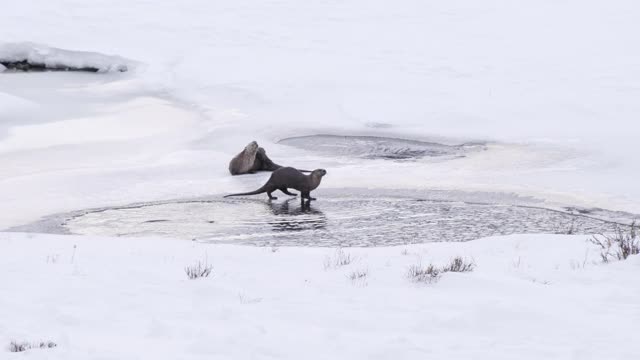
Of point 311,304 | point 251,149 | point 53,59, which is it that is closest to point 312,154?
point 251,149

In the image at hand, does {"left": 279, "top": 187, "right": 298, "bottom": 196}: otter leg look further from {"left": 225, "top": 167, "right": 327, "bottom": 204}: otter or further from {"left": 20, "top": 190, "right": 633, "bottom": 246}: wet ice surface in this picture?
{"left": 20, "top": 190, "right": 633, "bottom": 246}: wet ice surface

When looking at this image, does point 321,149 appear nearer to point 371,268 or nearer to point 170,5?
point 371,268

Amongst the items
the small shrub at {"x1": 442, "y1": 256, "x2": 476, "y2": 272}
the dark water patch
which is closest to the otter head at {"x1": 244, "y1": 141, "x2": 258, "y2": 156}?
the small shrub at {"x1": 442, "y1": 256, "x2": 476, "y2": 272}

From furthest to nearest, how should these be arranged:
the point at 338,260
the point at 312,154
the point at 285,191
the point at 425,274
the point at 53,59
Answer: the point at 53,59
the point at 312,154
the point at 285,191
the point at 338,260
the point at 425,274

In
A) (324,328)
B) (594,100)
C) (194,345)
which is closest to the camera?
(194,345)

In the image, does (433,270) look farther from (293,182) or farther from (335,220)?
(293,182)

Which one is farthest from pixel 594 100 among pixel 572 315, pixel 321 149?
pixel 572 315

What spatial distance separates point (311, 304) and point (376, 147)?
10.3 meters

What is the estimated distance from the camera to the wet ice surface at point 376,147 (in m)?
17.6

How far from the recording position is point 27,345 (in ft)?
21.9

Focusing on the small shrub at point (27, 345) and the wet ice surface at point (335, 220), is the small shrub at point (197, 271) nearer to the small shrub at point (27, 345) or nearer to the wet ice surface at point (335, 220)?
the small shrub at point (27, 345)

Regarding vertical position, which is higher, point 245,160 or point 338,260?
point 245,160

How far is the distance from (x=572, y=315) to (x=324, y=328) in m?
1.84

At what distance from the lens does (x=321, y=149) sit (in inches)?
711
